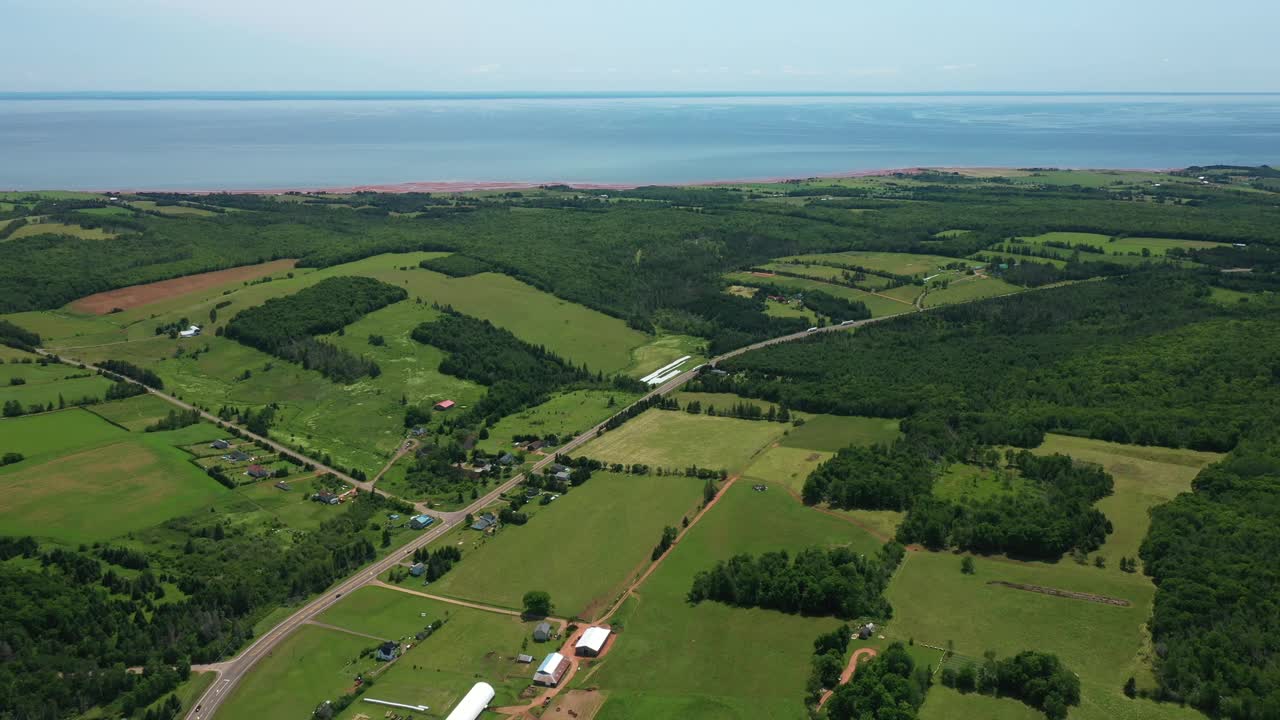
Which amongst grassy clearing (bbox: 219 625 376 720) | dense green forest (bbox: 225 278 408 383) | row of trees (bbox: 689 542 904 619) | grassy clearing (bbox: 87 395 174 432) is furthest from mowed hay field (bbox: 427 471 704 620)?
grassy clearing (bbox: 87 395 174 432)

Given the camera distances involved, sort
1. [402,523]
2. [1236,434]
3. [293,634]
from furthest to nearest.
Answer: [1236,434] → [402,523] → [293,634]

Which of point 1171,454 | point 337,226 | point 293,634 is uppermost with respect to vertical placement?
point 337,226

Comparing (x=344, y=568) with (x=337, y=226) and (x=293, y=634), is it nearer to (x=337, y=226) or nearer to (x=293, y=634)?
(x=293, y=634)

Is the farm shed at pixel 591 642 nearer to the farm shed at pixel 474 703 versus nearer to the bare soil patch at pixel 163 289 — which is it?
the farm shed at pixel 474 703

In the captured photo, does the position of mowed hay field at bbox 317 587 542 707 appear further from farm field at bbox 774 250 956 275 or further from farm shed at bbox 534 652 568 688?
farm field at bbox 774 250 956 275

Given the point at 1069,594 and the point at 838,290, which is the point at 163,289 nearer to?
the point at 838,290

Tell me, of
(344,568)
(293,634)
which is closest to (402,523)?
(344,568)

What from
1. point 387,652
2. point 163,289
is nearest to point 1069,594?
point 387,652
